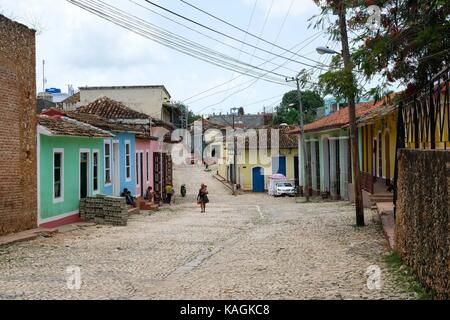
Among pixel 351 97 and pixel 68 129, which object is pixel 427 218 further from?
pixel 68 129

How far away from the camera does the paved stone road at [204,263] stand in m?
8.39

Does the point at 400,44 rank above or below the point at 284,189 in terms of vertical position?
above

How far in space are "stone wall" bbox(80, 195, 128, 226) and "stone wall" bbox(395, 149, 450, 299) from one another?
11.3 m

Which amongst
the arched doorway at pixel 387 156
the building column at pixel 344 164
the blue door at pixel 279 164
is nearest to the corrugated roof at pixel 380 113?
the arched doorway at pixel 387 156

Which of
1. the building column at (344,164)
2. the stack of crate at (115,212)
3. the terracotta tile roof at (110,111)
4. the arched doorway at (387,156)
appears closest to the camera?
the stack of crate at (115,212)

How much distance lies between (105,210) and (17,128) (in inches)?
211

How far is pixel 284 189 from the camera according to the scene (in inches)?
1679

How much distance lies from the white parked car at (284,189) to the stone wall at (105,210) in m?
24.0

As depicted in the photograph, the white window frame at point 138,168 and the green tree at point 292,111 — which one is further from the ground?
the green tree at point 292,111

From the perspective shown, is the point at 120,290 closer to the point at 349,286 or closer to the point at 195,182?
the point at 349,286

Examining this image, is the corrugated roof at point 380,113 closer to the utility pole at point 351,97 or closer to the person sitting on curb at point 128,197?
the utility pole at point 351,97

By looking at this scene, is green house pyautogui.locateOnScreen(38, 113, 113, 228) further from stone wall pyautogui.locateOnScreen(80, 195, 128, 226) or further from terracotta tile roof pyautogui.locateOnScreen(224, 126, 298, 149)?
terracotta tile roof pyautogui.locateOnScreen(224, 126, 298, 149)

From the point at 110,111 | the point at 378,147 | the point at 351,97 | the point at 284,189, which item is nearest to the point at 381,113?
the point at 351,97
